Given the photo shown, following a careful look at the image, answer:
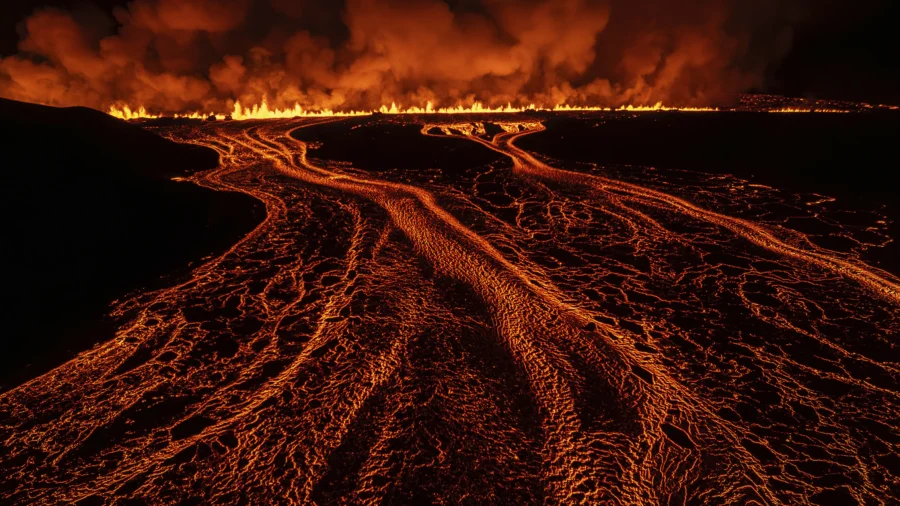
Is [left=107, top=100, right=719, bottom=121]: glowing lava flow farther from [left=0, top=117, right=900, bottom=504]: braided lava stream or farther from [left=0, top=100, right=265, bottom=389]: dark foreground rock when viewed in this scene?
[left=0, top=117, right=900, bottom=504]: braided lava stream

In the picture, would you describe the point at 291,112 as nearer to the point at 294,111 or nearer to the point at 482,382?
the point at 294,111

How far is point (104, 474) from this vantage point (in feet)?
9.25

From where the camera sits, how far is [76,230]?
238 inches

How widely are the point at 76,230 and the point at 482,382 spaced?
22.1 feet

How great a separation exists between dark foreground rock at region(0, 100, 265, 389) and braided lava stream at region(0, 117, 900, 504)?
45cm

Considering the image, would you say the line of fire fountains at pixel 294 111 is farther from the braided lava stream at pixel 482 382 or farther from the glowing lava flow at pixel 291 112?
the braided lava stream at pixel 482 382

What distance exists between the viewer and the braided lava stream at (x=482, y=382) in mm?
2816

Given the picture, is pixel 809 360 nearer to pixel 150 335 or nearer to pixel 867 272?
pixel 867 272

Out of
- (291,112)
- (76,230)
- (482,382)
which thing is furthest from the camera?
(291,112)

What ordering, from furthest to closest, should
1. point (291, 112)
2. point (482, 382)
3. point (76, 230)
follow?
1. point (291, 112)
2. point (76, 230)
3. point (482, 382)

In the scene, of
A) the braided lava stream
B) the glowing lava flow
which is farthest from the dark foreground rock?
the glowing lava flow

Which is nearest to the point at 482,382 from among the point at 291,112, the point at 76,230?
the point at 76,230

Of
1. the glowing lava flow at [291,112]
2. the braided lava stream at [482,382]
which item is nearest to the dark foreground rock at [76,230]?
the braided lava stream at [482,382]

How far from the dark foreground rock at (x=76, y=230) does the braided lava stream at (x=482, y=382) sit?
450 mm
